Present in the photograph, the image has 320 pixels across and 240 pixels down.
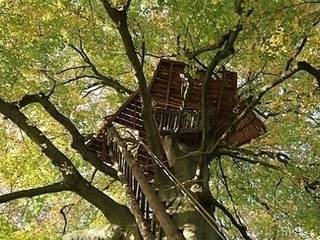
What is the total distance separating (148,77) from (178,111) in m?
2.23

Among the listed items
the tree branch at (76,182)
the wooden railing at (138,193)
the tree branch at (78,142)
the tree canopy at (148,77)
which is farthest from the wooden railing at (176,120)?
the tree branch at (76,182)

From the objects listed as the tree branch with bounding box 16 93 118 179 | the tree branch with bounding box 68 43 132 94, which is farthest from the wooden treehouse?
the tree branch with bounding box 68 43 132 94

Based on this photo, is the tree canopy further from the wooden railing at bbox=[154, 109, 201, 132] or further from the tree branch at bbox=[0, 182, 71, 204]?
the wooden railing at bbox=[154, 109, 201, 132]

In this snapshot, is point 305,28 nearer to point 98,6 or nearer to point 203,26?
point 203,26

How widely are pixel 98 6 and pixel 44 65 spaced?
960mm

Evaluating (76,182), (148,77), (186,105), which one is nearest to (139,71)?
(186,105)

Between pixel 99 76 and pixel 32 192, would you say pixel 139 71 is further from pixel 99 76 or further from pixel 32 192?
pixel 99 76

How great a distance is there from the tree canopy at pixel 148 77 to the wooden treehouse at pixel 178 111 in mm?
248

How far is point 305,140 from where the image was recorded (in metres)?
7.24

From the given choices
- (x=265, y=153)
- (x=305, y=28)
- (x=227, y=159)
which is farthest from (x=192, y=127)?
(x=227, y=159)

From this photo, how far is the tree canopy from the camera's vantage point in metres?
4.58

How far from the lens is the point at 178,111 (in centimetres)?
579

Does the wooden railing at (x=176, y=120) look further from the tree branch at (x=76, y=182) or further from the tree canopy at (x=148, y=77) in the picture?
the tree branch at (x=76, y=182)

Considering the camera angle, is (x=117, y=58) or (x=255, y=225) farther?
(x=255, y=225)
